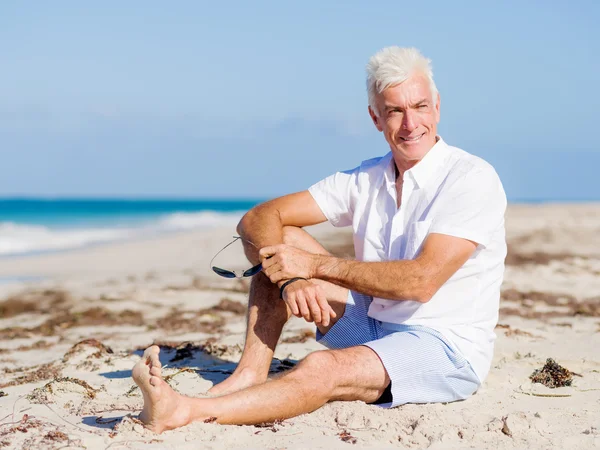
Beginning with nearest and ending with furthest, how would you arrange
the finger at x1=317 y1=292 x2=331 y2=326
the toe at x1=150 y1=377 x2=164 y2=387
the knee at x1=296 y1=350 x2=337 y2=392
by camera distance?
the toe at x1=150 y1=377 x2=164 y2=387 < the knee at x1=296 y1=350 x2=337 y2=392 < the finger at x1=317 y1=292 x2=331 y2=326

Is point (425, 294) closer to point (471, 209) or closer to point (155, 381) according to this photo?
point (471, 209)

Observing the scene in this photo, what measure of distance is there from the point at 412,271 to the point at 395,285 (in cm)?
10

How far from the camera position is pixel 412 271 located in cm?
325

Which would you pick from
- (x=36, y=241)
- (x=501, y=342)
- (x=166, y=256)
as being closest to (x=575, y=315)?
(x=501, y=342)

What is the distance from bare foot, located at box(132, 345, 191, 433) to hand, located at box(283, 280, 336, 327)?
0.73 meters

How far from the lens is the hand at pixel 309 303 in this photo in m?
3.39

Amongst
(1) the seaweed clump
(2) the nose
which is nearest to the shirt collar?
(2) the nose

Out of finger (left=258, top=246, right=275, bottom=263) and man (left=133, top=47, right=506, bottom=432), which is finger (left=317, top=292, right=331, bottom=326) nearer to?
man (left=133, top=47, right=506, bottom=432)

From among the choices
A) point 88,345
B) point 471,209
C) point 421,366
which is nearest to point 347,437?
point 421,366

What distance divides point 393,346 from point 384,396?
0.88 ft

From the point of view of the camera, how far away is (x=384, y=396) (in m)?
3.41

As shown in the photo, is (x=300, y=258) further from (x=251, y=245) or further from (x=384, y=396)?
(x=384, y=396)

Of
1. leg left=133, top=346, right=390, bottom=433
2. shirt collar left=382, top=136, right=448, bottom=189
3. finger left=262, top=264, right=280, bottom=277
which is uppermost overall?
shirt collar left=382, top=136, right=448, bottom=189

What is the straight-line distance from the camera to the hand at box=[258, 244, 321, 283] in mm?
3533
